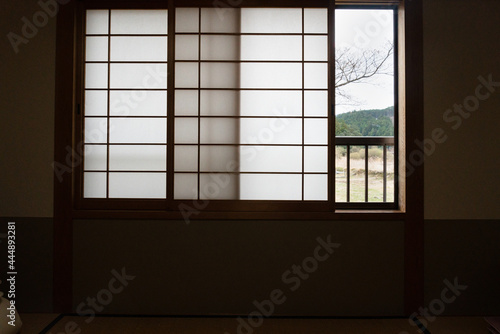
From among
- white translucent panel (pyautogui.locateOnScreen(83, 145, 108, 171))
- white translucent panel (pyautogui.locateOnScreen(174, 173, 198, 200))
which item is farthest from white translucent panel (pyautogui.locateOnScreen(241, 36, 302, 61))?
white translucent panel (pyautogui.locateOnScreen(83, 145, 108, 171))

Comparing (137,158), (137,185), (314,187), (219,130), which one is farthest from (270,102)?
(137,185)

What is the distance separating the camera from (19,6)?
282 cm

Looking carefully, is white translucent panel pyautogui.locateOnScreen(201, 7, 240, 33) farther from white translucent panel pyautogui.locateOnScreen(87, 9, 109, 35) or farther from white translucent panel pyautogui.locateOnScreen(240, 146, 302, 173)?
white translucent panel pyautogui.locateOnScreen(240, 146, 302, 173)

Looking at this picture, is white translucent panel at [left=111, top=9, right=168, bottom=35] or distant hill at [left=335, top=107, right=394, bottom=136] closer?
white translucent panel at [left=111, top=9, right=168, bottom=35]

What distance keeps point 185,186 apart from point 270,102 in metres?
1.00

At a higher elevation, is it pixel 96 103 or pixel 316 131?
pixel 96 103

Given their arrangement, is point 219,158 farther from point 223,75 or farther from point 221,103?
point 223,75

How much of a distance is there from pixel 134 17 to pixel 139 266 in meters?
2.07

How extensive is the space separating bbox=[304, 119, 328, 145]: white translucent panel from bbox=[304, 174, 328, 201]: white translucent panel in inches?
11.5

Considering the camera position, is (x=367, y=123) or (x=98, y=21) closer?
(x=98, y=21)

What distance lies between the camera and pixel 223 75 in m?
2.87

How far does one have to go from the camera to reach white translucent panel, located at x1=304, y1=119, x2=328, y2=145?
287 cm

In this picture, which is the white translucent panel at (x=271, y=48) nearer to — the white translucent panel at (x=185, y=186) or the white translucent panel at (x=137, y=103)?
the white translucent panel at (x=137, y=103)

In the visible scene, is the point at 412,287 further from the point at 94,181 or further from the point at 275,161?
the point at 94,181
